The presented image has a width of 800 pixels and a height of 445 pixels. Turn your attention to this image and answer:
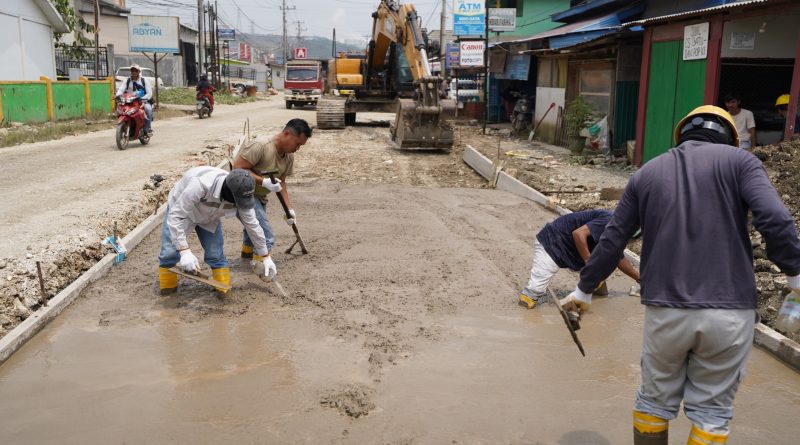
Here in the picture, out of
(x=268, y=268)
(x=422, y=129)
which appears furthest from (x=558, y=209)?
(x=422, y=129)

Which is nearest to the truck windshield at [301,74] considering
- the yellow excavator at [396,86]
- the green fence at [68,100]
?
the yellow excavator at [396,86]

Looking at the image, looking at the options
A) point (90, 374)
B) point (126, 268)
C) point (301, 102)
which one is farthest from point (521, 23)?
point (90, 374)

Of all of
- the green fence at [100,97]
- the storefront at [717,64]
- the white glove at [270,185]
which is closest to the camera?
the white glove at [270,185]

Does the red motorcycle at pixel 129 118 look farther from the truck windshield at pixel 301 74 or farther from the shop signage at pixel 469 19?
the truck windshield at pixel 301 74

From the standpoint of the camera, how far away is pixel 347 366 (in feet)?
15.4

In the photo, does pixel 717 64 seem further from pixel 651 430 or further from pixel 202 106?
pixel 202 106

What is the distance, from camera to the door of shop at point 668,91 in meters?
11.2

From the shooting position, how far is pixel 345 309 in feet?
19.0

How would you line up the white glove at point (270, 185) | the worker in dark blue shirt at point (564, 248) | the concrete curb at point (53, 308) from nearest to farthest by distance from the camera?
the concrete curb at point (53, 308), the worker in dark blue shirt at point (564, 248), the white glove at point (270, 185)

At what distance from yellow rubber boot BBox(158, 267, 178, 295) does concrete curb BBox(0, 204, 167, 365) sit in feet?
2.19

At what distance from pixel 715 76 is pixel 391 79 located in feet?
40.8

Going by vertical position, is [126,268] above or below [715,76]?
below

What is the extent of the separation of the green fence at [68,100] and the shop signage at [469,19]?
13447mm

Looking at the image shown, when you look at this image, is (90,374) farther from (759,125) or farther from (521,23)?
(521,23)
